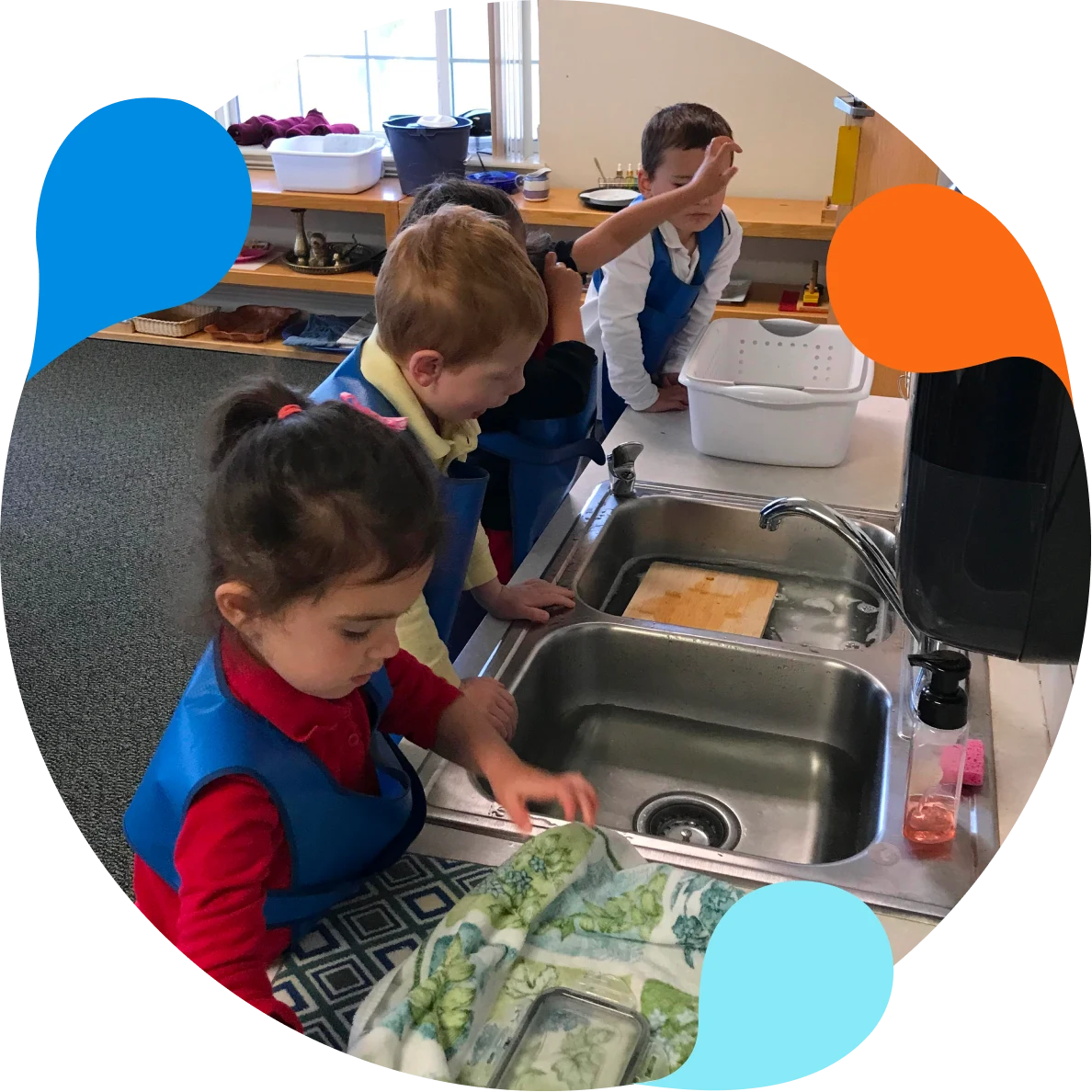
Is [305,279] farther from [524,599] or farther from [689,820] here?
[689,820]

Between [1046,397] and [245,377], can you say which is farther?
[245,377]

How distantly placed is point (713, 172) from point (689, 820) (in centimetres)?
71

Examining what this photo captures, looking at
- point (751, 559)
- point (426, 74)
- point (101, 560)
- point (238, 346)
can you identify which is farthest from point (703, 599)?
point (238, 346)

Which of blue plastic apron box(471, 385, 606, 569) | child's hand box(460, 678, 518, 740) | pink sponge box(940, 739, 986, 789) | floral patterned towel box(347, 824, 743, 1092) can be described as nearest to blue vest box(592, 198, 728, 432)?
blue plastic apron box(471, 385, 606, 569)

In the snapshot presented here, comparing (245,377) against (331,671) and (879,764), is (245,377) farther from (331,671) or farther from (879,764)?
(879,764)

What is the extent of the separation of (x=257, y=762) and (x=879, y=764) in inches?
21.9

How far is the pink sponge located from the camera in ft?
2.55

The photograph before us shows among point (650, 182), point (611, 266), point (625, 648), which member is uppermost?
point (650, 182)

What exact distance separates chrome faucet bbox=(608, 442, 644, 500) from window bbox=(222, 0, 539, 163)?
0.49 metres

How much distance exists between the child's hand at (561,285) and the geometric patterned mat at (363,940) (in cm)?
75

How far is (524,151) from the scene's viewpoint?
5.59ft

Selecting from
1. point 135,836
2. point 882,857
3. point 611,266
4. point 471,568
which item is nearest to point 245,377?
point 135,836

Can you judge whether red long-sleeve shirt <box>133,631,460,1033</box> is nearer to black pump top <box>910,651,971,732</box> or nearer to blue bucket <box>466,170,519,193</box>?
black pump top <box>910,651,971,732</box>

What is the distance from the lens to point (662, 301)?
5.24 ft
